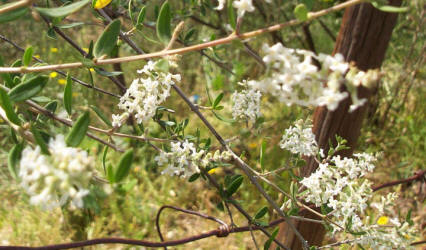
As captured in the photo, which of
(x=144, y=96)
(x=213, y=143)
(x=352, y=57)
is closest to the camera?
(x=144, y=96)

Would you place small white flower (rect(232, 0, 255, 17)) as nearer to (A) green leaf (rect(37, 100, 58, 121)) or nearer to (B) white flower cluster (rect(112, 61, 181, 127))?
(B) white flower cluster (rect(112, 61, 181, 127))

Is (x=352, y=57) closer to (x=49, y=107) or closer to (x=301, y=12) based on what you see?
(x=301, y=12)

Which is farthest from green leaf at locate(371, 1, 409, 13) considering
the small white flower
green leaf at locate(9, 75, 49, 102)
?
green leaf at locate(9, 75, 49, 102)

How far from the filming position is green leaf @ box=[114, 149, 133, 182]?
556 millimetres

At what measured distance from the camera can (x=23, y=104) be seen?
0.71 m

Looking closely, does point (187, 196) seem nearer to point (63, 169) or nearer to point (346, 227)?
point (346, 227)

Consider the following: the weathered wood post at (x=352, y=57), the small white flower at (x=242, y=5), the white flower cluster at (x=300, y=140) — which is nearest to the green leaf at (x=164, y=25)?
the small white flower at (x=242, y=5)

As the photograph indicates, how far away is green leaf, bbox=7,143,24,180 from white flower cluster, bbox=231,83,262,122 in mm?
560

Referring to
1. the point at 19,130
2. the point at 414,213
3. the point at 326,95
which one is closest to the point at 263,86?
the point at 326,95

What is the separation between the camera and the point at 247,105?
1.03 meters

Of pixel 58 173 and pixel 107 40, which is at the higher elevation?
pixel 107 40

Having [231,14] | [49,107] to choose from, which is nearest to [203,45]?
[231,14]

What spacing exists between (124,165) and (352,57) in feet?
3.33

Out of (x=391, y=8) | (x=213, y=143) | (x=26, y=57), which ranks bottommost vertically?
(x=213, y=143)
